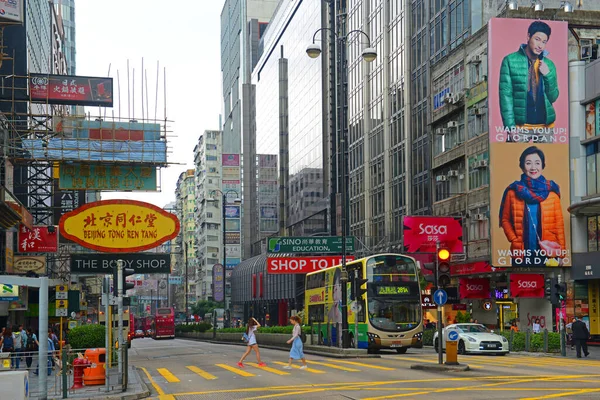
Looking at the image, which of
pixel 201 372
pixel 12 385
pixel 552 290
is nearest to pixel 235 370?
pixel 201 372

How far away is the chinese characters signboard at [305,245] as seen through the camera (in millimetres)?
45406

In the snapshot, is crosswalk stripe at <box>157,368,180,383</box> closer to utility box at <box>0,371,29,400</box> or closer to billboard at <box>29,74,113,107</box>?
utility box at <box>0,371,29,400</box>

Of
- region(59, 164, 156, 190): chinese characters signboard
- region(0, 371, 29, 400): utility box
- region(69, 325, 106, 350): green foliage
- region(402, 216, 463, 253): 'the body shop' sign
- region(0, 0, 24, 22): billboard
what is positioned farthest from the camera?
region(402, 216, 463, 253): 'the body shop' sign

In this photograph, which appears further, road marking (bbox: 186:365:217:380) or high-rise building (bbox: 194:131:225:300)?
high-rise building (bbox: 194:131:225:300)

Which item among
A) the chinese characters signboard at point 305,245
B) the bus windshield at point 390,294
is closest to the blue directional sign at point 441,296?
the bus windshield at point 390,294

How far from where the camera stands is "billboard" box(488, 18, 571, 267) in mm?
47875

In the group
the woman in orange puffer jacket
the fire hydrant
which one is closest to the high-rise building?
the woman in orange puffer jacket

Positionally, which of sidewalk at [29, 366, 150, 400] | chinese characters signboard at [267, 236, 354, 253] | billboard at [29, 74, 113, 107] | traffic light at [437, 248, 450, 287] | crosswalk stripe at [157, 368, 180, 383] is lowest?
crosswalk stripe at [157, 368, 180, 383]

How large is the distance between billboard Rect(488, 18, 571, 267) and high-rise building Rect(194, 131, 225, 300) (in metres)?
105

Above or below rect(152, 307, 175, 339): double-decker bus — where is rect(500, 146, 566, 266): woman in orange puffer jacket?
above

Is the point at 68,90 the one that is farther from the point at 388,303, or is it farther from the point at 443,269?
the point at 443,269

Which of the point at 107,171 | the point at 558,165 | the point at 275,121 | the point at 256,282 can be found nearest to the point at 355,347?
the point at 107,171

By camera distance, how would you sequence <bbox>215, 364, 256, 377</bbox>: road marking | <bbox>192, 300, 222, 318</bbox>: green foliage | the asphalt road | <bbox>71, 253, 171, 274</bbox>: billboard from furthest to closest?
1. <bbox>192, 300, 222, 318</bbox>: green foliage
2. <bbox>71, 253, 171, 274</bbox>: billboard
3. <bbox>215, 364, 256, 377</bbox>: road marking
4. the asphalt road

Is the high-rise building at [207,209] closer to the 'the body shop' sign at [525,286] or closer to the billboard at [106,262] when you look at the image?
the 'the body shop' sign at [525,286]
